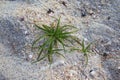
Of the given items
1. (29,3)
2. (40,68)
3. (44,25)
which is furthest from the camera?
(29,3)

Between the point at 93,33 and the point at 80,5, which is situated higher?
the point at 80,5

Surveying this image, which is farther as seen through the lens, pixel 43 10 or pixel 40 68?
pixel 43 10

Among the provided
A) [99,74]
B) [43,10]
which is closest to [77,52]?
[99,74]

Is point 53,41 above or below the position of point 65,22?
below

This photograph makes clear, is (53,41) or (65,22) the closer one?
(53,41)

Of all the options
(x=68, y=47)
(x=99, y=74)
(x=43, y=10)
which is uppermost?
(x=43, y=10)

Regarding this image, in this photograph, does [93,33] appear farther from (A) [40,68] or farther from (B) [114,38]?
(A) [40,68]
